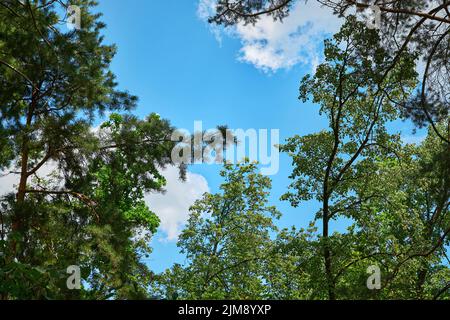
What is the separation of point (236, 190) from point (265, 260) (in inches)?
137

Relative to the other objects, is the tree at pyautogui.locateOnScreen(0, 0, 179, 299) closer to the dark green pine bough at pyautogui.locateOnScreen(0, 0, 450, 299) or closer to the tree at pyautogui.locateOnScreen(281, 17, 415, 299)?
the dark green pine bough at pyautogui.locateOnScreen(0, 0, 450, 299)

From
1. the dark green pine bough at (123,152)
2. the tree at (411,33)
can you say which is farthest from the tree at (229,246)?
the tree at (411,33)

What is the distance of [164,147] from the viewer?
9125 mm

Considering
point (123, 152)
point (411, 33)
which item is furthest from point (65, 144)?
point (411, 33)

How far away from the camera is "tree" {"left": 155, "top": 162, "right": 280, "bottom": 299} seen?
602 inches

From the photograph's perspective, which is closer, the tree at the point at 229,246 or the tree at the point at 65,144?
the tree at the point at 65,144

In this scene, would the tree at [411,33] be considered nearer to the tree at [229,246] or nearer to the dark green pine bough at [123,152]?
the dark green pine bough at [123,152]

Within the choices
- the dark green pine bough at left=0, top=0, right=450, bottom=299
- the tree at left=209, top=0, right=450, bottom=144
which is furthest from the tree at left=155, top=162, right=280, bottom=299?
the tree at left=209, top=0, right=450, bottom=144

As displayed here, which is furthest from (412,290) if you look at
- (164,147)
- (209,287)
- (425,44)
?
(164,147)

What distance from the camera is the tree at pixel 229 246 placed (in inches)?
602

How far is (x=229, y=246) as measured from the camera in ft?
56.3

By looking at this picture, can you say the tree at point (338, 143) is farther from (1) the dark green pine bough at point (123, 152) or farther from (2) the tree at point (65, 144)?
(2) the tree at point (65, 144)

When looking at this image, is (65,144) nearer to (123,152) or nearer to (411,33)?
(123,152)
